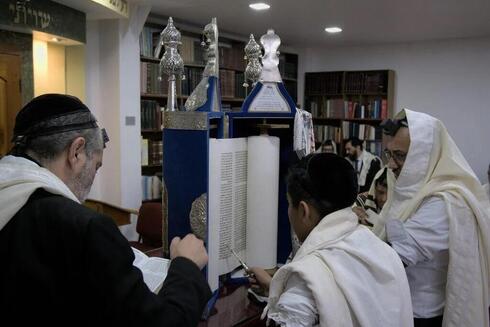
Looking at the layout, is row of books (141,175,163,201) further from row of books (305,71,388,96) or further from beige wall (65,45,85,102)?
row of books (305,71,388,96)

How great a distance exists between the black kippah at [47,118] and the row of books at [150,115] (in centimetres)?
362

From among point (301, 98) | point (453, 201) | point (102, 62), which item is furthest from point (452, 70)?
point (453, 201)

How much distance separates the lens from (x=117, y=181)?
4.36 m

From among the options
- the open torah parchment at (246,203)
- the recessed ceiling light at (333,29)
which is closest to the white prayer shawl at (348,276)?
the open torah parchment at (246,203)

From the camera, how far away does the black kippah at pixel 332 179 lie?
3.96 ft

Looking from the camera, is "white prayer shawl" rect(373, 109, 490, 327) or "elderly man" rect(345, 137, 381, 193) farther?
"elderly man" rect(345, 137, 381, 193)

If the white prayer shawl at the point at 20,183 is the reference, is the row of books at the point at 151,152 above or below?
below

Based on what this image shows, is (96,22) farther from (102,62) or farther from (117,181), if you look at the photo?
(117,181)

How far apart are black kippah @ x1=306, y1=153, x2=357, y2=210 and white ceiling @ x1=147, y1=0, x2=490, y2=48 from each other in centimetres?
318

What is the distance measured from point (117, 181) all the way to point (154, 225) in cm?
92

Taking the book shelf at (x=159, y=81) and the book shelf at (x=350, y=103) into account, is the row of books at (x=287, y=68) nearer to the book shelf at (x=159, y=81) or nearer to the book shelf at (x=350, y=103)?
the book shelf at (x=350, y=103)

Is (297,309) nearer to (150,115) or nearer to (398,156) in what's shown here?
(398,156)

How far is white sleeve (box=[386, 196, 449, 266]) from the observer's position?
1587 millimetres

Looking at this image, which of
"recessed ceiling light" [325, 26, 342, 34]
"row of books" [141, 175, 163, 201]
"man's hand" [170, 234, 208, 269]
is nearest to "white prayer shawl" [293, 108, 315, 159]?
"man's hand" [170, 234, 208, 269]
